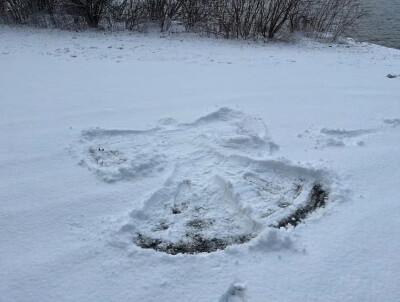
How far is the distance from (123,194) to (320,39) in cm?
745

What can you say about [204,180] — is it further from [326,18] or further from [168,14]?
[326,18]

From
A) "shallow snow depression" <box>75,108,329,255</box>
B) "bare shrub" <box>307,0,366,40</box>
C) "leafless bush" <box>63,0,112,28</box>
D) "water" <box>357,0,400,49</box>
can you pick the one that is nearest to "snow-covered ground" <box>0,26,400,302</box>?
"shallow snow depression" <box>75,108,329,255</box>

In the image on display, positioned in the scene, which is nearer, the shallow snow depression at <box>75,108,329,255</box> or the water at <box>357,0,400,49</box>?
the shallow snow depression at <box>75,108,329,255</box>

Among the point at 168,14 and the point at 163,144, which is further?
the point at 168,14

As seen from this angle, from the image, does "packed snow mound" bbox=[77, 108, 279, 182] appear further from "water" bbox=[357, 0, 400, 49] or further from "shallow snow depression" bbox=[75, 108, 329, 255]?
"water" bbox=[357, 0, 400, 49]

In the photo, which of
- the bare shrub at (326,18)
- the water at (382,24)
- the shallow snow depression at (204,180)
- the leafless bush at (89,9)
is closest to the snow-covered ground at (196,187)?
the shallow snow depression at (204,180)

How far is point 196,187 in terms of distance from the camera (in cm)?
249

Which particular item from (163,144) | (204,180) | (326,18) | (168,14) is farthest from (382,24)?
(204,180)

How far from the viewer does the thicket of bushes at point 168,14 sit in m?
7.83

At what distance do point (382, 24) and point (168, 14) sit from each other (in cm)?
588

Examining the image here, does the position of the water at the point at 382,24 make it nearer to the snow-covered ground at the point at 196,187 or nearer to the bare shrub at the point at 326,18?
the bare shrub at the point at 326,18

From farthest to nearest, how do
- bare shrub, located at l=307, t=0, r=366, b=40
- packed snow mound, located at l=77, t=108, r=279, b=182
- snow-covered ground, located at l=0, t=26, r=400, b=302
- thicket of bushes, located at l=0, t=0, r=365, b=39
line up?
1. bare shrub, located at l=307, t=0, r=366, b=40
2. thicket of bushes, located at l=0, t=0, r=365, b=39
3. packed snow mound, located at l=77, t=108, r=279, b=182
4. snow-covered ground, located at l=0, t=26, r=400, b=302

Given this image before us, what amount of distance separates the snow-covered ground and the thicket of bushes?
11.6ft

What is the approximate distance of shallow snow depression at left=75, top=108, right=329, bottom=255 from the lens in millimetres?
2117
